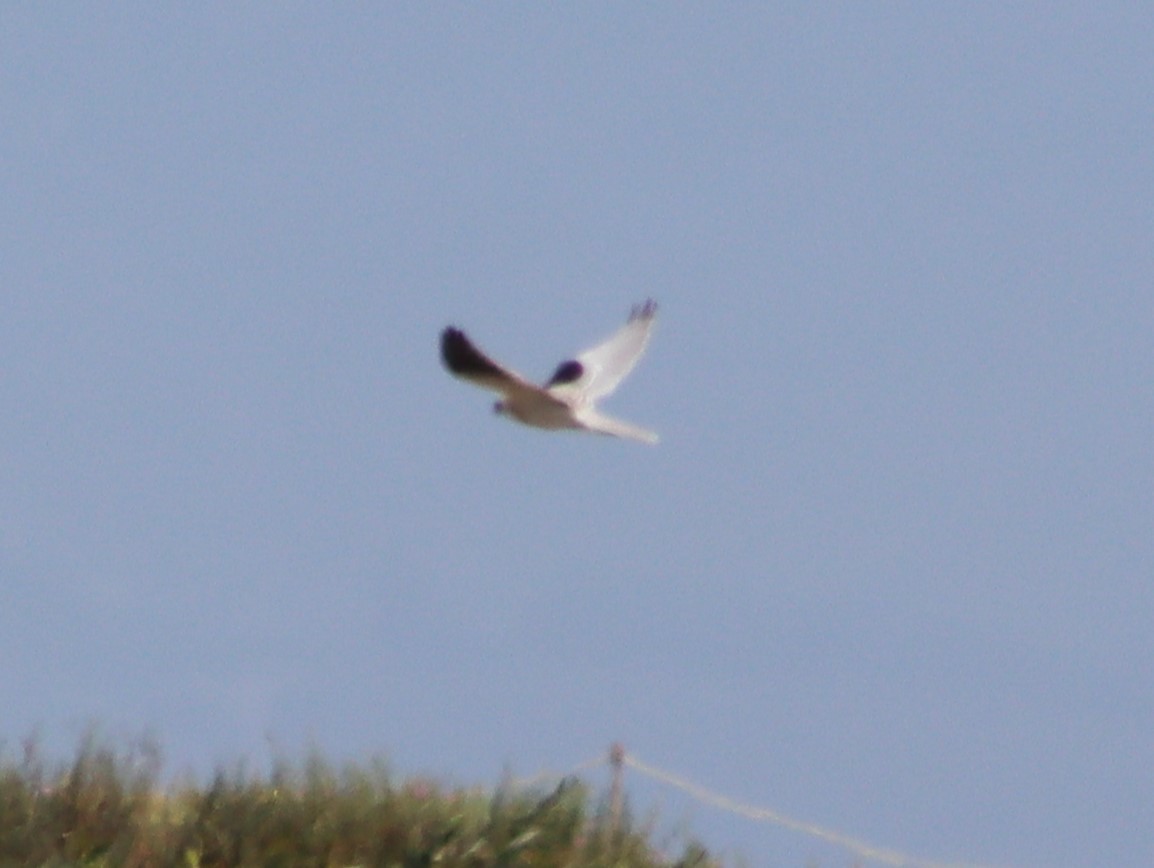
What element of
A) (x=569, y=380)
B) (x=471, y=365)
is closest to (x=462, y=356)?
(x=471, y=365)

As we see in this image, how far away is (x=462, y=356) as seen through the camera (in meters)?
10.3

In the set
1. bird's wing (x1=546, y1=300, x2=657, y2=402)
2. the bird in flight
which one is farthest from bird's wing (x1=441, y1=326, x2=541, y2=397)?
bird's wing (x1=546, y1=300, x2=657, y2=402)

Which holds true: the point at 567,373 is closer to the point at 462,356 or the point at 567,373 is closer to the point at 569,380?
the point at 569,380

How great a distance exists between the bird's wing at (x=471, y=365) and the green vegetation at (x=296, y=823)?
6.02 feet

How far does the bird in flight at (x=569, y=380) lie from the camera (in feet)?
33.8

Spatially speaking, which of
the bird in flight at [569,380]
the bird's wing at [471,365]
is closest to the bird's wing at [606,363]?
the bird in flight at [569,380]

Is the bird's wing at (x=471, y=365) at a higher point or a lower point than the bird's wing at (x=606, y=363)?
lower

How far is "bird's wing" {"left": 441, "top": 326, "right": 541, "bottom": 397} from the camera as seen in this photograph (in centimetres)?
1022

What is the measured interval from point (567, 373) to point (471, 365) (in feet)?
5.58

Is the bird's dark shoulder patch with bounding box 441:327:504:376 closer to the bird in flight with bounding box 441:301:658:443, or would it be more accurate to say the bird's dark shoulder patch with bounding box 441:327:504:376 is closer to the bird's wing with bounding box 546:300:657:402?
the bird in flight with bounding box 441:301:658:443

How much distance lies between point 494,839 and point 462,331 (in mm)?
2209

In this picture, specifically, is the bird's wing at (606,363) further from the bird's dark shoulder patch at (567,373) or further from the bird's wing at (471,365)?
the bird's wing at (471,365)

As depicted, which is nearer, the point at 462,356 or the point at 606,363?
the point at 462,356

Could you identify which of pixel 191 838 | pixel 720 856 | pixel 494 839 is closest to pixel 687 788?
pixel 720 856
